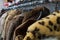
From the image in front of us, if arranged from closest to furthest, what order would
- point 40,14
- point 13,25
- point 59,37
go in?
point 59,37 < point 40,14 < point 13,25

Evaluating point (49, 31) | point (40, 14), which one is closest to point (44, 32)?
point (49, 31)

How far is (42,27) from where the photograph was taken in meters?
0.87

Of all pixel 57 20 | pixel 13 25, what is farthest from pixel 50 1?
pixel 57 20

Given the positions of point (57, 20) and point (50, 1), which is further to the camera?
point (50, 1)

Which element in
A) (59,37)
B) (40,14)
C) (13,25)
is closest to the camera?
(59,37)

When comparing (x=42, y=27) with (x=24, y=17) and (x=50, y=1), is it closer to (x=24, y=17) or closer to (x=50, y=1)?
(x=24, y=17)

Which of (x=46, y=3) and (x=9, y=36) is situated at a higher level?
(x=46, y=3)

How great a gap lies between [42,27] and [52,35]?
0.20 feet

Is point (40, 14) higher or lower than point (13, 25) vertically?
higher

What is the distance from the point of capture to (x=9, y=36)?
160cm

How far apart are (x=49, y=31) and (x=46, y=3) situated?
2.59 feet

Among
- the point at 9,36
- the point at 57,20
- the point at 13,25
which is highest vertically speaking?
the point at 57,20

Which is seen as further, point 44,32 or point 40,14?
point 40,14

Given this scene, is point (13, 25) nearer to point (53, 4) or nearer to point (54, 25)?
point (53, 4)
